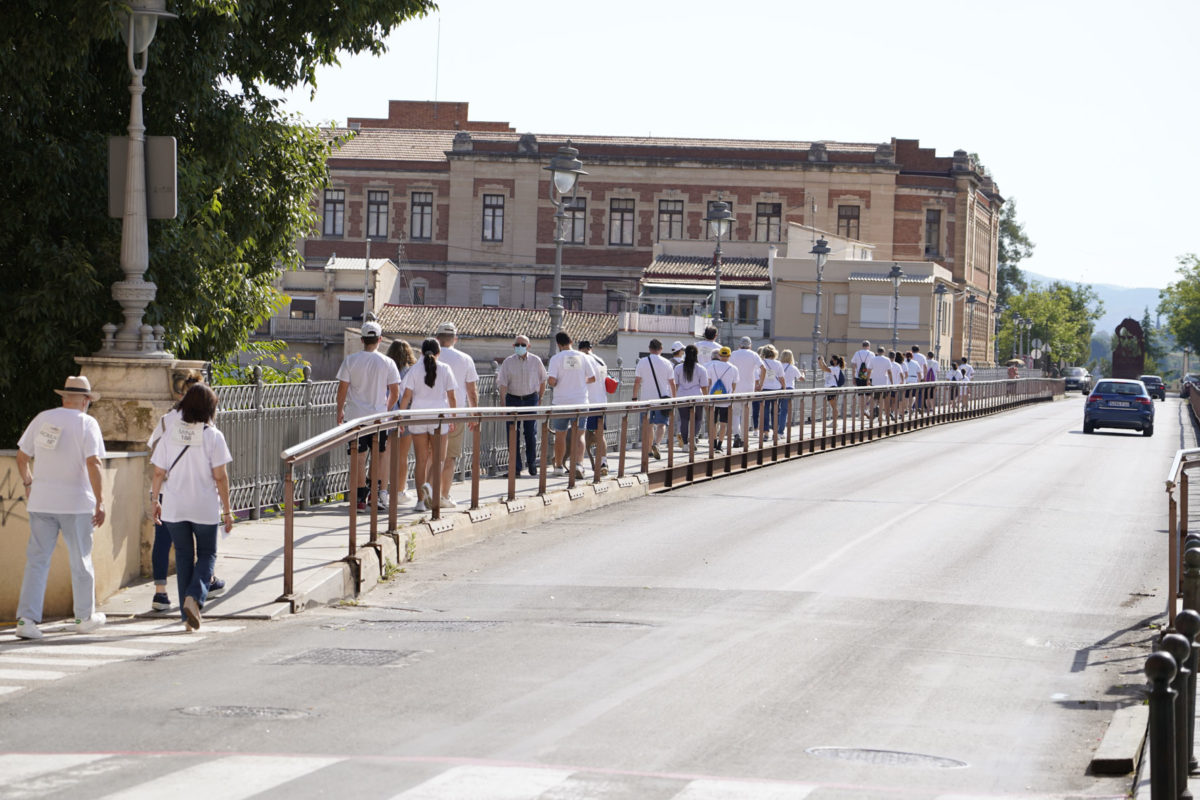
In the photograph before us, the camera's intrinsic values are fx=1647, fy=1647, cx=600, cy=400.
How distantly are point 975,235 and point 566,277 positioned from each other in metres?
29.2

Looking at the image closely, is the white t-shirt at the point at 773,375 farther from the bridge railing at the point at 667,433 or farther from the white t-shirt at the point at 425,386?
the white t-shirt at the point at 425,386

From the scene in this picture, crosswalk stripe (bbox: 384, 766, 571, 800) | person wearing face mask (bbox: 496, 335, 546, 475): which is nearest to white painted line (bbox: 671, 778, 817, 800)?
crosswalk stripe (bbox: 384, 766, 571, 800)

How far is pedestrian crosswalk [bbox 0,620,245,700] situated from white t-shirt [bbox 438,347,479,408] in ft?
20.9

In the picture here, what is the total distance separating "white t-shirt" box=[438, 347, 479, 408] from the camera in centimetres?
1748

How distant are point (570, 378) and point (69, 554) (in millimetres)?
9662

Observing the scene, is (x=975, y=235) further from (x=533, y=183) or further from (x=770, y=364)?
(x=770, y=364)

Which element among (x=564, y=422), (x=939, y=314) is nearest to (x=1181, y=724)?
(x=564, y=422)

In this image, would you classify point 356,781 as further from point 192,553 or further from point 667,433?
point 667,433

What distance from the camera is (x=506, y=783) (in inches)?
269

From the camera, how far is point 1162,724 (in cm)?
569

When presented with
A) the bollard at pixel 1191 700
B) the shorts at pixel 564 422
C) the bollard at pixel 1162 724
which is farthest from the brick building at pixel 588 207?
the bollard at pixel 1162 724

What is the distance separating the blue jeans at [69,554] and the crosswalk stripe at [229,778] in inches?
174

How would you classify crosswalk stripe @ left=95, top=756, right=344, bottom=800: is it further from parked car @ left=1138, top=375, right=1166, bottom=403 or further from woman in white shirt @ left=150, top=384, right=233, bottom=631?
parked car @ left=1138, top=375, right=1166, bottom=403

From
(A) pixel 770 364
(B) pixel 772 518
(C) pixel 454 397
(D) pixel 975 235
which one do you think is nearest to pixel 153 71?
(C) pixel 454 397
